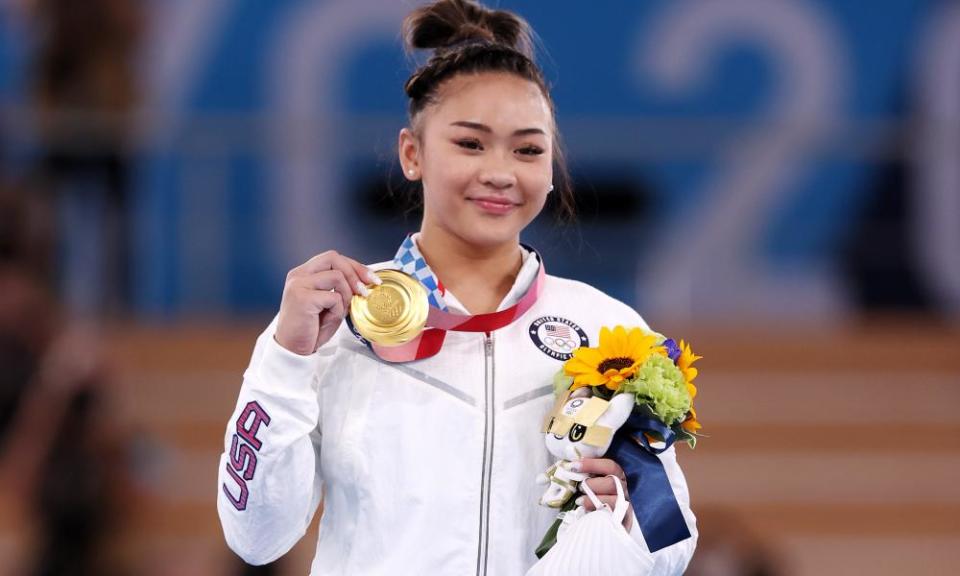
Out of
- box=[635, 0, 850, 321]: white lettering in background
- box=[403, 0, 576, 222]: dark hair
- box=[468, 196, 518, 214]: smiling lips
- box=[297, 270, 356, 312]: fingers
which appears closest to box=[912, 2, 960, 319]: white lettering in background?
box=[635, 0, 850, 321]: white lettering in background

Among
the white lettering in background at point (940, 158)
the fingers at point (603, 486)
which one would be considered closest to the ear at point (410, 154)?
the fingers at point (603, 486)

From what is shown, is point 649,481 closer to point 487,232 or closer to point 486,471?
point 486,471

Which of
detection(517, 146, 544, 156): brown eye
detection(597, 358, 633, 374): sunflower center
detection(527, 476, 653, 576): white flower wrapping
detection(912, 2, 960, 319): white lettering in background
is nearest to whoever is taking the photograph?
detection(527, 476, 653, 576): white flower wrapping

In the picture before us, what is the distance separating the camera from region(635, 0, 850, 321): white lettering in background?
5.74m

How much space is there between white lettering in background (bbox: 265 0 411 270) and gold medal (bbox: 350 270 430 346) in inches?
134

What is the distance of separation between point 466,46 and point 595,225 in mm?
3308

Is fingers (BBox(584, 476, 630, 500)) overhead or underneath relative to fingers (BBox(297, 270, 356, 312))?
underneath

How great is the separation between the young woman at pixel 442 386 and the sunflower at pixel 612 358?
3.8 inches

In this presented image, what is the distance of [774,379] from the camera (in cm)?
584

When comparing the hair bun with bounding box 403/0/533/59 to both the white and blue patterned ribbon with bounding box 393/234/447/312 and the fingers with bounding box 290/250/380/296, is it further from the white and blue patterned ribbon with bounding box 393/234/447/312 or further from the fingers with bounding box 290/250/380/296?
the fingers with bounding box 290/250/380/296

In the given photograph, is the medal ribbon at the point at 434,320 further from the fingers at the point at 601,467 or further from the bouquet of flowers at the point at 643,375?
the fingers at the point at 601,467

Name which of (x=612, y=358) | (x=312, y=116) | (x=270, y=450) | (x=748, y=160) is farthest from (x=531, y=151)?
(x=748, y=160)

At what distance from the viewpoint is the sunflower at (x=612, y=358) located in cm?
225

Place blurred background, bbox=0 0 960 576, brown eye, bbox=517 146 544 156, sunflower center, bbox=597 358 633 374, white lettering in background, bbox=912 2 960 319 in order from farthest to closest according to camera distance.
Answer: white lettering in background, bbox=912 2 960 319
blurred background, bbox=0 0 960 576
brown eye, bbox=517 146 544 156
sunflower center, bbox=597 358 633 374
